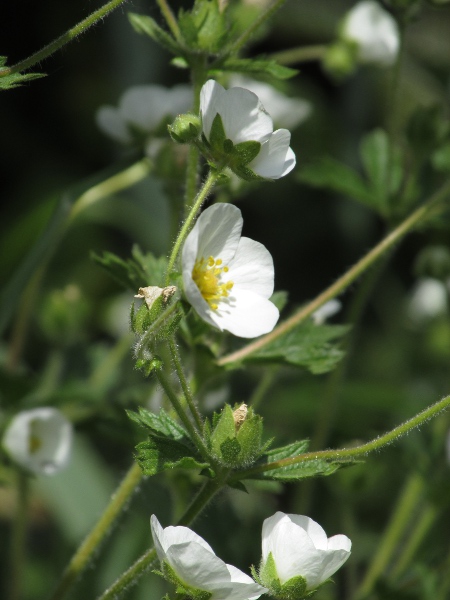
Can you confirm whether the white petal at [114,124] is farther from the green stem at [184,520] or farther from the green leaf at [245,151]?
the green stem at [184,520]

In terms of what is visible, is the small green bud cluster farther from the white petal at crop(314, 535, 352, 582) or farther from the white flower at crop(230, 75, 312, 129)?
the white flower at crop(230, 75, 312, 129)

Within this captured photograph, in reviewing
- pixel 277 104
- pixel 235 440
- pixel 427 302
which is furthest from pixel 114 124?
pixel 427 302

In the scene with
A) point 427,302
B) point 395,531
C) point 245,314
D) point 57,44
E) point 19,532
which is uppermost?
point 57,44

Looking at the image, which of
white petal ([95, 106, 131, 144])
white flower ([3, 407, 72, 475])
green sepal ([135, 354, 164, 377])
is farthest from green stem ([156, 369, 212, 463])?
white petal ([95, 106, 131, 144])

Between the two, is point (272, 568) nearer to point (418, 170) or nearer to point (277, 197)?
point (418, 170)

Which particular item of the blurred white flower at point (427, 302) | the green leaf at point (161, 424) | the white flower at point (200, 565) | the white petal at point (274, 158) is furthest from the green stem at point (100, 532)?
the blurred white flower at point (427, 302)

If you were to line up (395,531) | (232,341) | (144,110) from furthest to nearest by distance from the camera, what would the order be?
(395,531), (144,110), (232,341)

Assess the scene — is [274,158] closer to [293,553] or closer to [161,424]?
[161,424]
